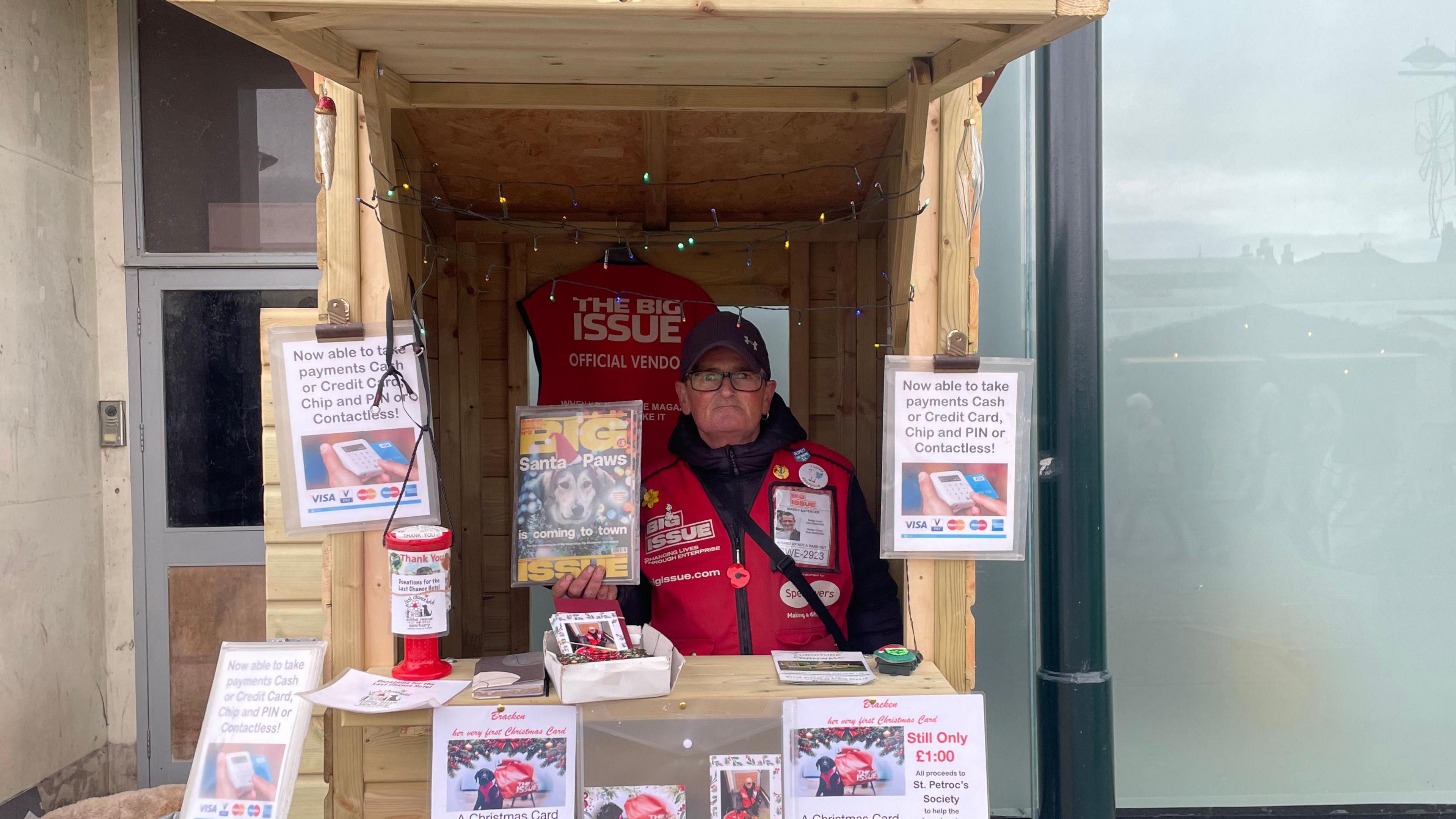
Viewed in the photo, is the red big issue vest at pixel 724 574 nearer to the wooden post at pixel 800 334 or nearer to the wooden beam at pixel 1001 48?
the wooden post at pixel 800 334

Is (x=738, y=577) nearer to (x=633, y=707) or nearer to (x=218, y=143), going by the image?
(x=633, y=707)

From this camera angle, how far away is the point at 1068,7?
4.47 ft

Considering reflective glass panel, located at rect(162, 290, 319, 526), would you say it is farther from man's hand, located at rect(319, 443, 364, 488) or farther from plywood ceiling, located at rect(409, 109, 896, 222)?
man's hand, located at rect(319, 443, 364, 488)

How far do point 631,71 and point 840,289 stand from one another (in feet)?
5.60

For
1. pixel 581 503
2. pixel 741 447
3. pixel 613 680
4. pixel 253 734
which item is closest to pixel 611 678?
pixel 613 680

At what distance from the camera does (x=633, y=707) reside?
175 centimetres

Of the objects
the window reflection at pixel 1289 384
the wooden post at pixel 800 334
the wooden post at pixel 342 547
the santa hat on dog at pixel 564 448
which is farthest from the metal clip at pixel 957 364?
the window reflection at pixel 1289 384

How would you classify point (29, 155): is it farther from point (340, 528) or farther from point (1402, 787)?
point (1402, 787)

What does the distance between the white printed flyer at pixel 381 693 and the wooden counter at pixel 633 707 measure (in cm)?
4

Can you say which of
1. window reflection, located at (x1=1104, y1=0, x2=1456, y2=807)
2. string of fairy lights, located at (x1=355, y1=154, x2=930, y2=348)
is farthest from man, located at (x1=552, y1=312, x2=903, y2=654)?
window reflection, located at (x1=1104, y1=0, x2=1456, y2=807)

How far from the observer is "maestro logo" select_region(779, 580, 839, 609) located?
253 centimetres

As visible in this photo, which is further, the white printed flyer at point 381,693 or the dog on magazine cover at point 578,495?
the dog on magazine cover at point 578,495

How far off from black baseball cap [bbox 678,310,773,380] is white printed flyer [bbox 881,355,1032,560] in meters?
0.71

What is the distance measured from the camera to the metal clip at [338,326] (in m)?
1.90
